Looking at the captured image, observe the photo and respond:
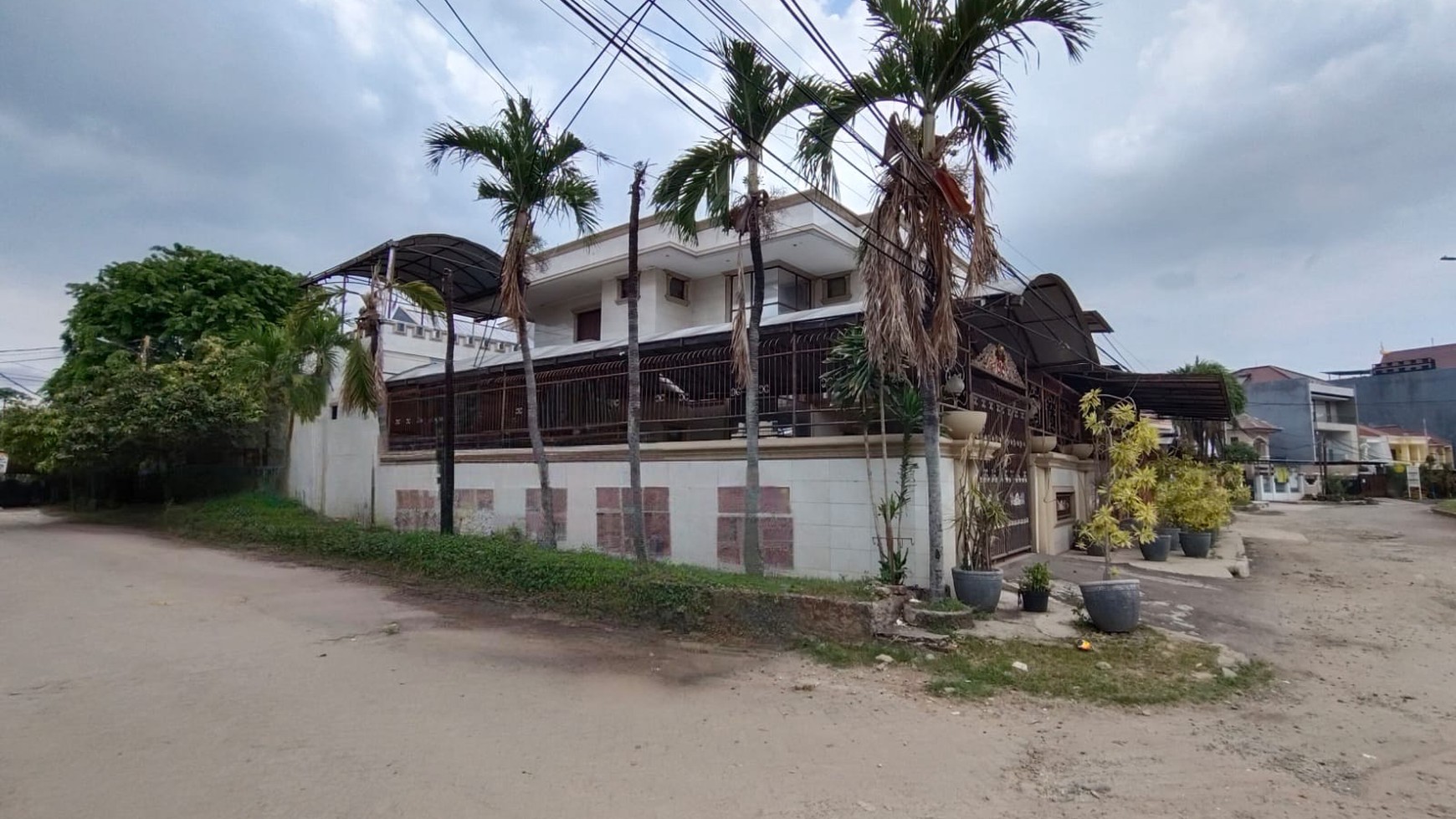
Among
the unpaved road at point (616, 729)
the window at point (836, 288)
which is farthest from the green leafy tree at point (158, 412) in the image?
the window at point (836, 288)

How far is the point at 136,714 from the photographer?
219 inches

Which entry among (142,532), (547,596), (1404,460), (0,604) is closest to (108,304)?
(142,532)

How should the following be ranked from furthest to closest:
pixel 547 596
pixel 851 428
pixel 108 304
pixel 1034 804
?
pixel 108 304, pixel 851 428, pixel 547 596, pixel 1034 804

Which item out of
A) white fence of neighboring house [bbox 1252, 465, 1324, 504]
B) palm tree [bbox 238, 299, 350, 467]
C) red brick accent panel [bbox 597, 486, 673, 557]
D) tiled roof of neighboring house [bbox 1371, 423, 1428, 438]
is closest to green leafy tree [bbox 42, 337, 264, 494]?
palm tree [bbox 238, 299, 350, 467]

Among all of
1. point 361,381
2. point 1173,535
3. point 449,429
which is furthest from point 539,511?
point 1173,535

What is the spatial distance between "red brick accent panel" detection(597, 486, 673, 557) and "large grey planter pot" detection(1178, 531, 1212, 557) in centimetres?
Result: 1022

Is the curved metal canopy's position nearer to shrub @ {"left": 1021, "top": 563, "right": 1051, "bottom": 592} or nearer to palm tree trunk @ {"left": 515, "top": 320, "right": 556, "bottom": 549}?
palm tree trunk @ {"left": 515, "top": 320, "right": 556, "bottom": 549}

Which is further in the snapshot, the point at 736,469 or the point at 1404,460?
the point at 1404,460

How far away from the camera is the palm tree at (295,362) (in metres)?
18.0

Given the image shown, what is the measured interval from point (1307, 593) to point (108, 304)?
30643 mm

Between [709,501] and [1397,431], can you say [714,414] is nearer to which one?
[709,501]

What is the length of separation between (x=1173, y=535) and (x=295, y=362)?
20290 millimetres

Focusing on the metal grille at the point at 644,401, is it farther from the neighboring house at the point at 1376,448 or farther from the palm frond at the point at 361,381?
Answer: the neighboring house at the point at 1376,448

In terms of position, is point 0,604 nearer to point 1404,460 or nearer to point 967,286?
point 967,286
